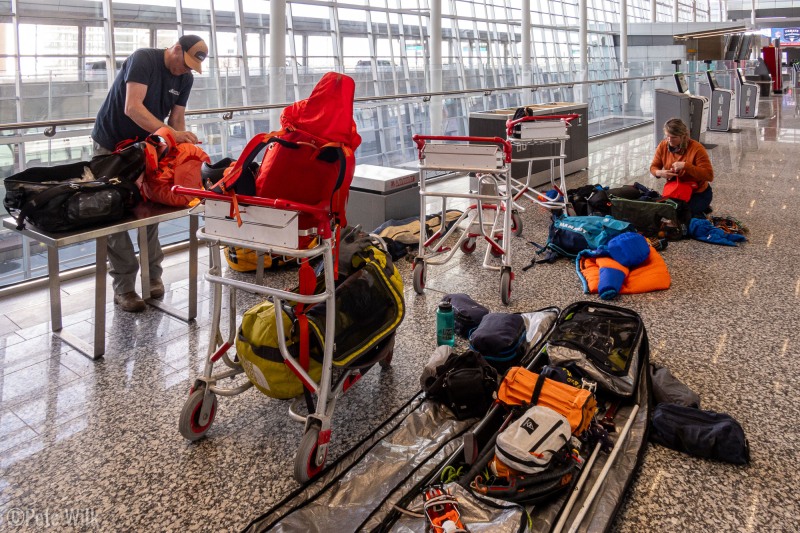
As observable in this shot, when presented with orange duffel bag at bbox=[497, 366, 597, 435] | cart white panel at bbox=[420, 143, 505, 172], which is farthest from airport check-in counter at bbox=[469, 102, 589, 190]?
orange duffel bag at bbox=[497, 366, 597, 435]

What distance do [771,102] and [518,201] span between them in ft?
59.2

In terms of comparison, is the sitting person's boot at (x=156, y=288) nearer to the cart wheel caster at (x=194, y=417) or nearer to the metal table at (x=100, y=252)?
the metal table at (x=100, y=252)

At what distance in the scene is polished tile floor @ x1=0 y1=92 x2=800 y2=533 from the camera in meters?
2.13

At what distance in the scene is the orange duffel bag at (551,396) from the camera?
2.32m

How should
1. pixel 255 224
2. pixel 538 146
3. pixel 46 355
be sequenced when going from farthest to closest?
pixel 538 146, pixel 46 355, pixel 255 224

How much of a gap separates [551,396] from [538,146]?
18.0 ft

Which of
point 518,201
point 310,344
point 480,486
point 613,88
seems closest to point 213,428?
point 310,344

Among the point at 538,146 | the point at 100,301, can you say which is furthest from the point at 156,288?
the point at 538,146

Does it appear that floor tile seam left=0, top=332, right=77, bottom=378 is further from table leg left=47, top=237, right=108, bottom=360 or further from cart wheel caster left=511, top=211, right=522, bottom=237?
cart wheel caster left=511, top=211, right=522, bottom=237

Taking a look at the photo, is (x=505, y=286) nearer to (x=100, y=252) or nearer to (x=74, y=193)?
(x=100, y=252)

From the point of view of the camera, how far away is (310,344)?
248 cm

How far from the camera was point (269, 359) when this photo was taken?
240cm

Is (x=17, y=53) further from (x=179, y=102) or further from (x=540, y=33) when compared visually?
(x=540, y=33)

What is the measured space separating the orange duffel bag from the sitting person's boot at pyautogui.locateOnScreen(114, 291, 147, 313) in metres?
2.57
